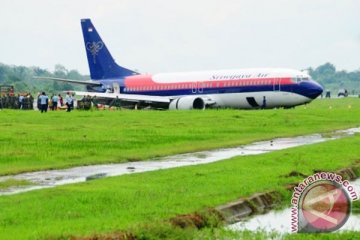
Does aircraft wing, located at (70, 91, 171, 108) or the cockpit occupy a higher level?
the cockpit

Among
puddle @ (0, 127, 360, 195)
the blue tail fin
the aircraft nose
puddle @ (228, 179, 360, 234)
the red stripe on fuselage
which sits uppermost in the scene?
the blue tail fin

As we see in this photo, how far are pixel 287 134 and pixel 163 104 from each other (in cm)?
3385

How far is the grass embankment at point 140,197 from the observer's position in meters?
13.4

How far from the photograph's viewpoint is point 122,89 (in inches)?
2950

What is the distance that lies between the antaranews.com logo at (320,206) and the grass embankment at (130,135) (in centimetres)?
811

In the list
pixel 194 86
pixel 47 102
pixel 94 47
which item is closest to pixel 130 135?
pixel 47 102

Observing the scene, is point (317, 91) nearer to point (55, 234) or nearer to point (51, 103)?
point (51, 103)

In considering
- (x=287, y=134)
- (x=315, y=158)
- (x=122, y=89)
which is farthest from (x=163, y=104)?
(x=315, y=158)

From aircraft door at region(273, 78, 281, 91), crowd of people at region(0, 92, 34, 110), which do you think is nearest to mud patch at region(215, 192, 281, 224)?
aircraft door at region(273, 78, 281, 91)

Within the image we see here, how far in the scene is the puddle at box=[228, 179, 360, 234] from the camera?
46.8 ft

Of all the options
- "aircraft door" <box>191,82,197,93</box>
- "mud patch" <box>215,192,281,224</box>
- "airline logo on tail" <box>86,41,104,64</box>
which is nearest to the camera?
"mud patch" <box>215,192,281,224</box>

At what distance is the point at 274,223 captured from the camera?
15086 millimetres

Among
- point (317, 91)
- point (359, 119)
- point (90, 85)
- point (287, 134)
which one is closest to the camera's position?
point (287, 134)

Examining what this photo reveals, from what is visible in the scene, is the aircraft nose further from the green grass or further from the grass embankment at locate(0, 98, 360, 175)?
the green grass
